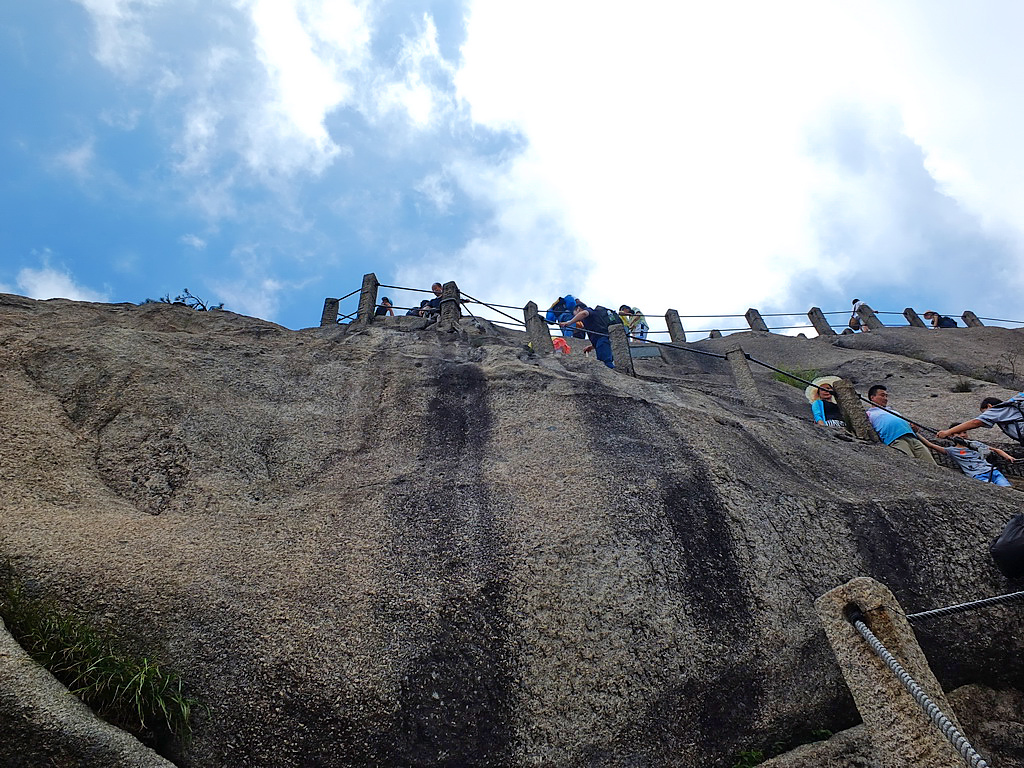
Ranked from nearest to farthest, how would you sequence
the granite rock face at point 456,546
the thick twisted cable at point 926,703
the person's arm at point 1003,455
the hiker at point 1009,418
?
1. the thick twisted cable at point 926,703
2. the granite rock face at point 456,546
3. the hiker at point 1009,418
4. the person's arm at point 1003,455

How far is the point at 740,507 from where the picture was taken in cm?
663

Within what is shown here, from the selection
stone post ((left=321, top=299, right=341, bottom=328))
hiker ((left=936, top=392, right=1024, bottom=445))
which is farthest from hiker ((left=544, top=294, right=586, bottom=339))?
hiker ((left=936, top=392, right=1024, bottom=445))

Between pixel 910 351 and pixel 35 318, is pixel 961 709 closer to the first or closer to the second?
pixel 35 318

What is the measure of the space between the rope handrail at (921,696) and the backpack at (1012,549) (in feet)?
9.55

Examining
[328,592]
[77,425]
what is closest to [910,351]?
[328,592]

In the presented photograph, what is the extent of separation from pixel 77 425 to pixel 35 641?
3.50 meters

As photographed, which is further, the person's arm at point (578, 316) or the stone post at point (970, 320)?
the stone post at point (970, 320)

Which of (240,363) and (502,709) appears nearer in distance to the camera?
(502,709)

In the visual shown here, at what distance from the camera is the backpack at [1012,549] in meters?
5.65

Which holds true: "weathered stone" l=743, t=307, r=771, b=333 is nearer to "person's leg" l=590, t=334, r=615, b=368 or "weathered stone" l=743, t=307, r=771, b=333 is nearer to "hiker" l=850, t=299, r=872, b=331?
"hiker" l=850, t=299, r=872, b=331

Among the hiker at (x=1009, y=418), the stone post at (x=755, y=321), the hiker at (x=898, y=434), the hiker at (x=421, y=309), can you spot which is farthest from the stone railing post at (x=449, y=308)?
the stone post at (x=755, y=321)

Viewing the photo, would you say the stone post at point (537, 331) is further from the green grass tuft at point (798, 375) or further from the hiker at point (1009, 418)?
the green grass tuft at point (798, 375)

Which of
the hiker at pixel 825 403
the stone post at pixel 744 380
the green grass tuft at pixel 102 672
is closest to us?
the green grass tuft at pixel 102 672

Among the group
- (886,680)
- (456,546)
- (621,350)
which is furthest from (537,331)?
(886,680)
